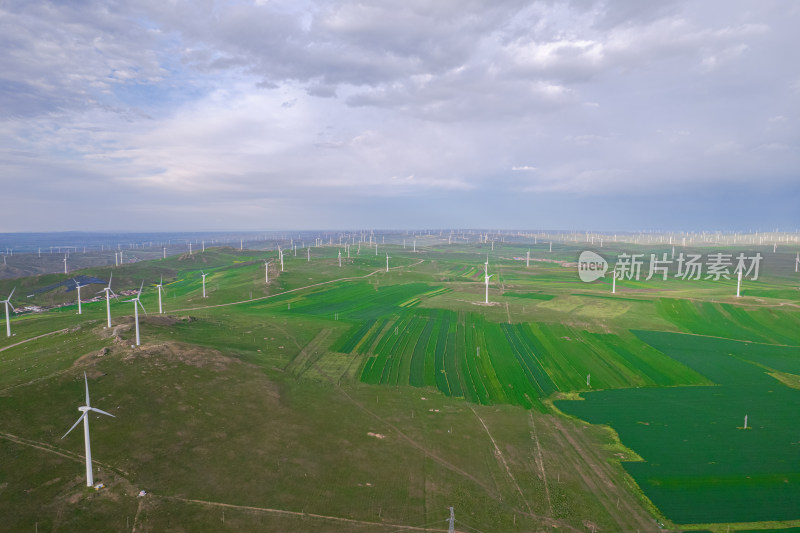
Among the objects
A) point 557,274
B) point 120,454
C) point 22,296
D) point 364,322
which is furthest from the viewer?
point 557,274

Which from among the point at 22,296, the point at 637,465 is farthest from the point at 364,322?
the point at 22,296

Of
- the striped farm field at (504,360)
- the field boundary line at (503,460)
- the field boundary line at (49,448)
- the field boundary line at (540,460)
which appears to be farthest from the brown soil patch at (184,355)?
the field boundary line at (540,460)

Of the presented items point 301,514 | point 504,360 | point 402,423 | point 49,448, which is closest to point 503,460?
point 402,423

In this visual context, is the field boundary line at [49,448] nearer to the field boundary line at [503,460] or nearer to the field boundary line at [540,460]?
the field boundary line at [503,460]

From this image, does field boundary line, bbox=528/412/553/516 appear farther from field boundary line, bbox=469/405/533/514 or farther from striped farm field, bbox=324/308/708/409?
striped farm field, bbox=324/308/708/409

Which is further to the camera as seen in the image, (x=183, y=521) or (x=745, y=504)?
(x=745, y=504)

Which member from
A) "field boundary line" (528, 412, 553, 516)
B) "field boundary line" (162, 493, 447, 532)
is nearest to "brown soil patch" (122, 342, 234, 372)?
"field boundary line" (162, 493, 447, 532)

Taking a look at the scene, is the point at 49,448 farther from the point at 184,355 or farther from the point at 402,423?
the point at 402,423

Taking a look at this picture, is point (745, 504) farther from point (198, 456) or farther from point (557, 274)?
point (557, 274)
